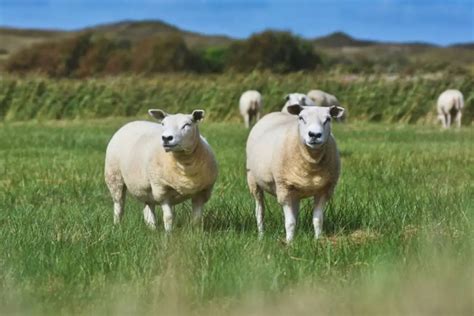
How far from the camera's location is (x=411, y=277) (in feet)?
15.0

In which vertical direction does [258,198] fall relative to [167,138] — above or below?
below

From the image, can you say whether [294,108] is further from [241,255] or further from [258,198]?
[241,255]

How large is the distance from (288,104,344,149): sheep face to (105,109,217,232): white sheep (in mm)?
767

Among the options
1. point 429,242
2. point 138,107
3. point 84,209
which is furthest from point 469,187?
point 138,107

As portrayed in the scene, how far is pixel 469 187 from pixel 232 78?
2129cm

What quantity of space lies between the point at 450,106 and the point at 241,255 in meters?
19.3

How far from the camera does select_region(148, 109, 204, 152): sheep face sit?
6.52 m

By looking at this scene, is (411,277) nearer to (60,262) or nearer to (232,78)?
(60,262)

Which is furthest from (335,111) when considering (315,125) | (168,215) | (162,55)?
(162,55)

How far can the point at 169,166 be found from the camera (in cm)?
689

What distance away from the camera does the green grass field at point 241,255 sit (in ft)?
13.6

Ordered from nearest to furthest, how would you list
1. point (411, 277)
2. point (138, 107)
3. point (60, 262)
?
point (411, 277), point (60, 262), point (138, 107)

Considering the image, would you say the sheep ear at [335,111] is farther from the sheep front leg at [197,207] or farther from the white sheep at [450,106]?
the white sheep at [450,106]

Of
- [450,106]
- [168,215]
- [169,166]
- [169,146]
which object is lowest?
[168,215]
